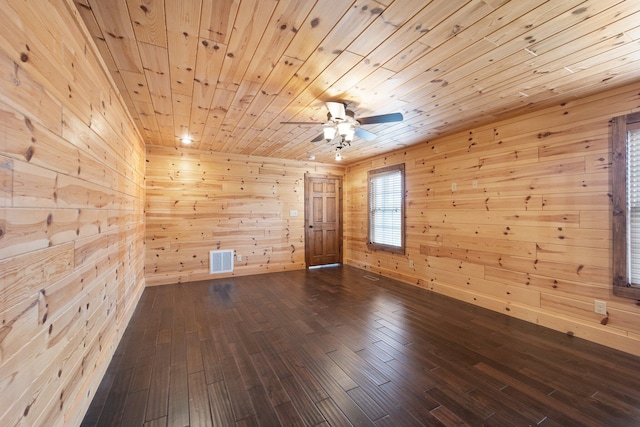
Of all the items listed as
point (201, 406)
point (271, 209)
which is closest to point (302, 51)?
point (201, 406)

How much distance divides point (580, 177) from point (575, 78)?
40.5 inches

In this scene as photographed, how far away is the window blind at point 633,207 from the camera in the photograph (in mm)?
2432

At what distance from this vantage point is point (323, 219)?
630 cm

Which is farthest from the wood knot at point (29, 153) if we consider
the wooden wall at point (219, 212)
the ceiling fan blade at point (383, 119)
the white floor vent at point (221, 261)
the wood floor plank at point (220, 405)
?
the white floor vent at point (221, 261)

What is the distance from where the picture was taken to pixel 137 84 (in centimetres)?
242

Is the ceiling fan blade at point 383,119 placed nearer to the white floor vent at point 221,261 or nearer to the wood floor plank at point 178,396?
the wood floor plank at point 178,396

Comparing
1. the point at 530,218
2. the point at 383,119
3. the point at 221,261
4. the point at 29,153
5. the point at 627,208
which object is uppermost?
the point at 383,119

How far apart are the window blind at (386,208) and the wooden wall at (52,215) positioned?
14.2 ft

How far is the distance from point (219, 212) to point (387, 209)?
331 cm

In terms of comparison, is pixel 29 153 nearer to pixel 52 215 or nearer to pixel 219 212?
pixel 52 215

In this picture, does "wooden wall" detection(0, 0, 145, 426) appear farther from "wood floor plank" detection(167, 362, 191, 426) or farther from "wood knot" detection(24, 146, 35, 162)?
"wood floor plank" detection(167, 362, 191, 426)

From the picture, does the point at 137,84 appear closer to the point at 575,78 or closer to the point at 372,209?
the point at 575,78

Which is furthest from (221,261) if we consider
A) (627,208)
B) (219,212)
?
(627,208)

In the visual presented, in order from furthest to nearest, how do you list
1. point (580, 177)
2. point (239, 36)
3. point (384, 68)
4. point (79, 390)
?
point (580, 177), point (384, 68), point (239, 36), point (79, 390)
